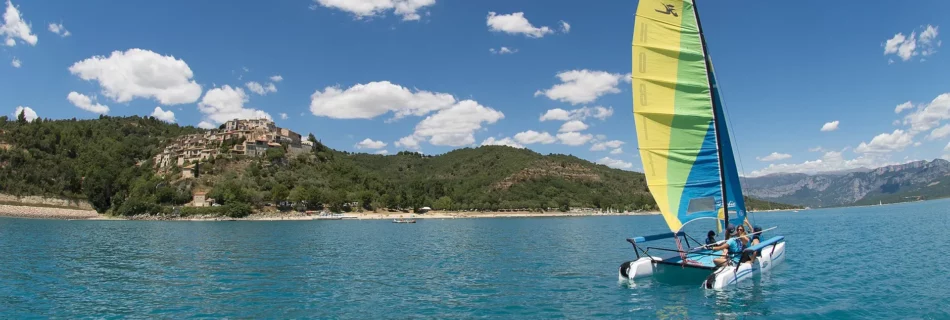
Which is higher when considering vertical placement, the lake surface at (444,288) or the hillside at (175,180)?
the hillside at (175,180)

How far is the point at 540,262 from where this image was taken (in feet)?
106

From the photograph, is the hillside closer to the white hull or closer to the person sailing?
the white hull

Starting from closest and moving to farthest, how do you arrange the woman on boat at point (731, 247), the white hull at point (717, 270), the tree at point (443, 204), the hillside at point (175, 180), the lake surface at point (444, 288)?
the lake surface at point (444, 288)
the white hull at point (717, 270)
the woman on boat at point (731, 247)
the hillside at point (175, 180)
the tree at point (443, 204)

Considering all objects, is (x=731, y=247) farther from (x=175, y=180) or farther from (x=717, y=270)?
(x=175, y=180)

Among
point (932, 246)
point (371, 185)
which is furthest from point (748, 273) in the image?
point (371, 185)

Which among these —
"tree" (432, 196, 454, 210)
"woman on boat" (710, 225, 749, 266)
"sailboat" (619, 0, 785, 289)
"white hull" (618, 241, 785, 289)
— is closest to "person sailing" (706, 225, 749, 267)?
"woman on boat" (710, 225, 749, 266)

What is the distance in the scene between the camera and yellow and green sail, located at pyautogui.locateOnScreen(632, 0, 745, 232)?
67.1ft

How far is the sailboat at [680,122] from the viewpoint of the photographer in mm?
20438

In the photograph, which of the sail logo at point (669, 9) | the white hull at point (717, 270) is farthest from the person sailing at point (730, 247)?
the sail logo at point (669, 9)

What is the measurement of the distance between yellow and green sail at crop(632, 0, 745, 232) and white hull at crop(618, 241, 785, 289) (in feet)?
6.21

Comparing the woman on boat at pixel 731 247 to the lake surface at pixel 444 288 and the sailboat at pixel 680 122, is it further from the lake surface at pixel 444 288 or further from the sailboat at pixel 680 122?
the lake surface at pixel 444 288

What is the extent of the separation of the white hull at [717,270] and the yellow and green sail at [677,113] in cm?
189

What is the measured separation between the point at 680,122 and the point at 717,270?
5.75 m

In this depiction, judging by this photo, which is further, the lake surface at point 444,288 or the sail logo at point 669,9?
the sail logo at point 669,9
